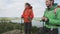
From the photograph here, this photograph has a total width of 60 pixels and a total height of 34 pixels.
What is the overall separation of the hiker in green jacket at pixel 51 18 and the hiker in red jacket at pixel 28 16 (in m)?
2.92

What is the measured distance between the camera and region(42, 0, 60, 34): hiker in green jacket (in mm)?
3678

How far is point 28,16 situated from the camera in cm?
677

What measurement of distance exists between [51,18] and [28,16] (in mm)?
3061

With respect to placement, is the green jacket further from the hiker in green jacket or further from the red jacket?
the red jacket

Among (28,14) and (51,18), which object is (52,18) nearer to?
(51,18)

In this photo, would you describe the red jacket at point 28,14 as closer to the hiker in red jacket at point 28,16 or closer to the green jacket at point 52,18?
the hiker in red jacket at point 28,16

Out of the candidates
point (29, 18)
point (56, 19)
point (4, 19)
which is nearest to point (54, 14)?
point (56, 19)

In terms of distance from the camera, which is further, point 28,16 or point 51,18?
point 28,16

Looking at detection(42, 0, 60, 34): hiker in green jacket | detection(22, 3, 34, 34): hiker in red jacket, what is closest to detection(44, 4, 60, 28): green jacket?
detection(42, 0, 60, 34): hiker in green jacket

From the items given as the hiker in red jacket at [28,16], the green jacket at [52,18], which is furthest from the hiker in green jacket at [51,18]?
the hiker in red jacket at [28,16]

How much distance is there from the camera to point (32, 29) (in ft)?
22.9

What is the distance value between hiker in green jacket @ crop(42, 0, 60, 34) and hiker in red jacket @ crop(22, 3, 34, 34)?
9.58 feet

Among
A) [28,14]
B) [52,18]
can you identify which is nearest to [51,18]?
[52,18]

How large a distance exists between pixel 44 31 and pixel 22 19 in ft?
11.2
